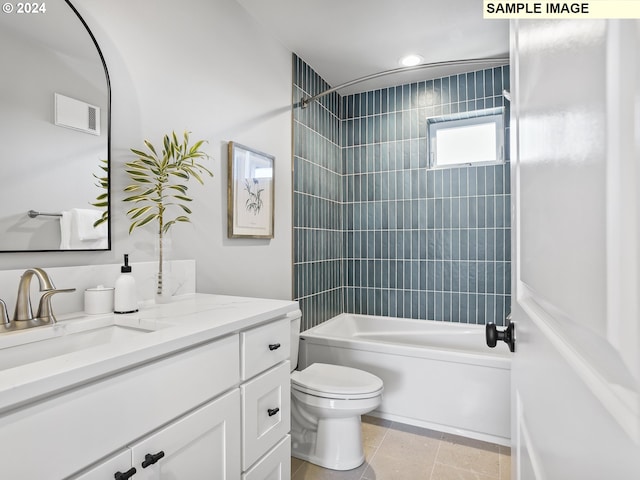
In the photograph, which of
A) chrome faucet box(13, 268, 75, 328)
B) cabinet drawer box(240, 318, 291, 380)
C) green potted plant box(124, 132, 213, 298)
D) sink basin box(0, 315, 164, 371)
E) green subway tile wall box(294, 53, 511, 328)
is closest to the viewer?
sink basin box(0, 315, 164, 371)

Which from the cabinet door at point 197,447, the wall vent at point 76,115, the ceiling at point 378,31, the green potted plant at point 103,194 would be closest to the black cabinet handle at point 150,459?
the cabinet door at point 197,447

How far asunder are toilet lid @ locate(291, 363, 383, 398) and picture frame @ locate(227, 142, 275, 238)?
2.90 ft

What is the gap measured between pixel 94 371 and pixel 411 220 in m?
2.87

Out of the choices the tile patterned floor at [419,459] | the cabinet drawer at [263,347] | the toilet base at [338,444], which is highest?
the cabinet drawer at [263,347]

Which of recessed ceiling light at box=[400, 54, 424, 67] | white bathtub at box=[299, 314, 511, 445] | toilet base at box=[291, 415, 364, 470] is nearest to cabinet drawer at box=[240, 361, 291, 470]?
toilet base at box=[291, 415, 364, 470]

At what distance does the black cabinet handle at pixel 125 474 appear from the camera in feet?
2.48

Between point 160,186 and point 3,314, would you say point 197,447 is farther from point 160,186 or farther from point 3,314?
point 160,186

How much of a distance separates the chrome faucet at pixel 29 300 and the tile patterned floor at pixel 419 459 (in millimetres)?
1464

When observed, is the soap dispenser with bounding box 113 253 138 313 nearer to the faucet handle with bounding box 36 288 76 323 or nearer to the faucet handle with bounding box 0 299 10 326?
the faucet handle with bounding box 36 288 76 323

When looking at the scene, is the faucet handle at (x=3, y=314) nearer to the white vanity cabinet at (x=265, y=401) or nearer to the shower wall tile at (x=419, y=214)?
the white vanity cabinet at (x=265, y=401)

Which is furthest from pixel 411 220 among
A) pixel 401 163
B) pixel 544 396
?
pixel 544 396

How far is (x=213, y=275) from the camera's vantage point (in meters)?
1.95

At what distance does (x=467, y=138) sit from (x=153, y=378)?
3.07 m

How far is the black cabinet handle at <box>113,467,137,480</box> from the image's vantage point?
75 centimetres
